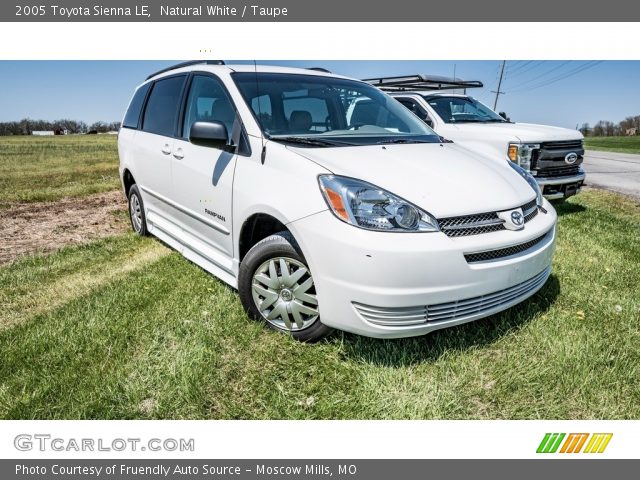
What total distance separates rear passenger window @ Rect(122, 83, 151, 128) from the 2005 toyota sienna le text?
3.87 feet

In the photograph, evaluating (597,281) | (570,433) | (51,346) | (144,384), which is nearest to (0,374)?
(51,346)

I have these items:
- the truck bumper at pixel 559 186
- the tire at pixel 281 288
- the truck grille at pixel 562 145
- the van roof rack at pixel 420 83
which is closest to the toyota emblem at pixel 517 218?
the tire at pixel 281 288

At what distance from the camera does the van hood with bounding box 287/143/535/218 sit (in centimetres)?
242

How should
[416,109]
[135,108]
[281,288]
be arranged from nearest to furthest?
1. [281,288]
2. [135,108]
3. [416,109]

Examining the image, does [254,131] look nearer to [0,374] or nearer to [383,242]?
[383,242]

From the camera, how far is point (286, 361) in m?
2.61

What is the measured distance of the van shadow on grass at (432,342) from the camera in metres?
2.64

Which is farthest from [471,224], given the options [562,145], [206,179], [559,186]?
[562,145]

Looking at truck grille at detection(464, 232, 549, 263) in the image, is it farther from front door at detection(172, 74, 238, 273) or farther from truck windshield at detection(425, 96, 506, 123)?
truck windshield at detection(425, 96, 506, 123)

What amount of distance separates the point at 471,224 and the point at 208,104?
7.59 ft

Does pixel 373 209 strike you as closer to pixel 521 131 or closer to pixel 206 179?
pixel 206 179

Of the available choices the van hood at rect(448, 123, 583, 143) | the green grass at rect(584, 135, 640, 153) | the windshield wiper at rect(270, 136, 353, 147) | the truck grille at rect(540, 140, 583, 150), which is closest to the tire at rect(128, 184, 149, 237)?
the windshield wiper at rect(270, 136, 353, 147)

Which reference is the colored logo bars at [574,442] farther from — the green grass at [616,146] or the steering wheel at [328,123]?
the green grass at [616,146]

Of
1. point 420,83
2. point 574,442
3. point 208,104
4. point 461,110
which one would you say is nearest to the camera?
point 574,442
